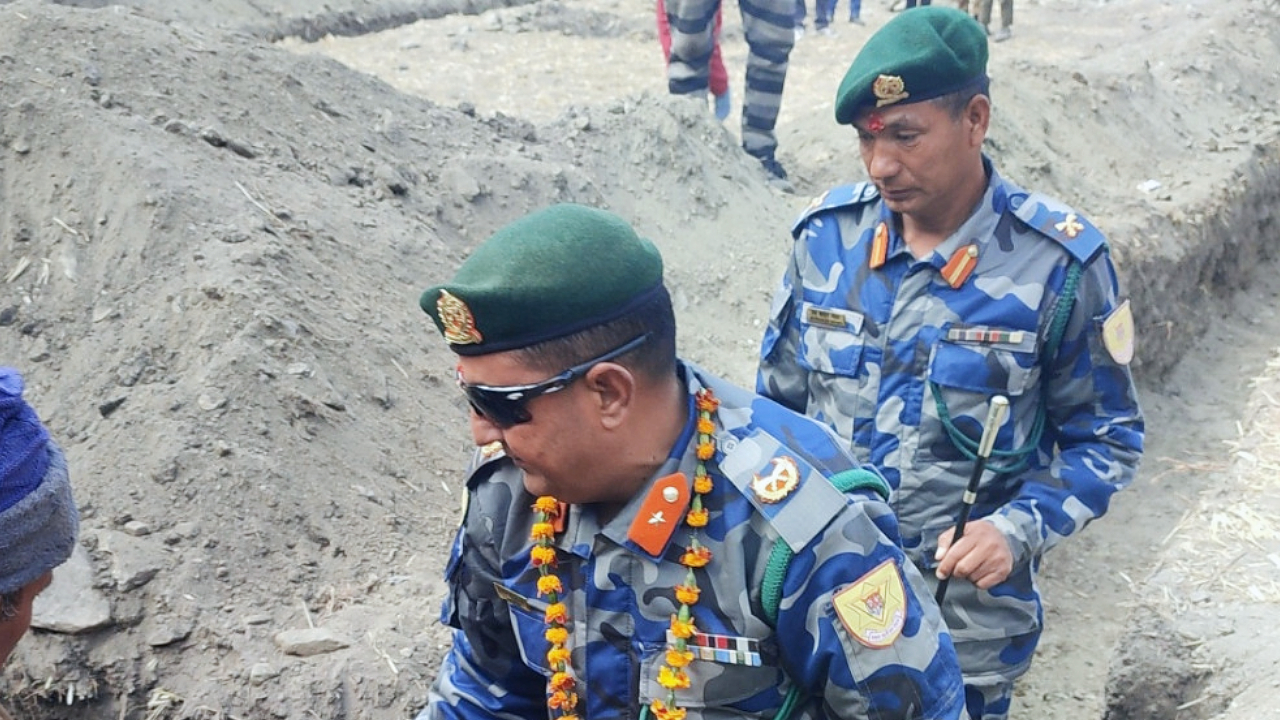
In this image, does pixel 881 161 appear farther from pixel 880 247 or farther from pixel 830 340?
pixel 830 340

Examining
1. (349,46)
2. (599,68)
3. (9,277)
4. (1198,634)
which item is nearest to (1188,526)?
(1198,634)

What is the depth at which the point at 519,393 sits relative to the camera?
188 cm

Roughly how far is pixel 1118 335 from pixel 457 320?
172cm

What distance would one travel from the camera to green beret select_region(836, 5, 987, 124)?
2.93 meters

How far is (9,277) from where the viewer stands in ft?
17.0

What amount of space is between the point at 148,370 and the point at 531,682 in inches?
115

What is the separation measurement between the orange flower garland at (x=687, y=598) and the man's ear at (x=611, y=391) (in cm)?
15

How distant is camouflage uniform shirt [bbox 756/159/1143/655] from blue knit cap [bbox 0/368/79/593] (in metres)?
1.79

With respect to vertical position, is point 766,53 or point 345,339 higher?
point 345,339

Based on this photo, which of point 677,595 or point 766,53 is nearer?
point 677,595

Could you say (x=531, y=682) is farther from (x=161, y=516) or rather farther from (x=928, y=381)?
(x=161, y=516)

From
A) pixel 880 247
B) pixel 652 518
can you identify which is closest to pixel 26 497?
pixel 652 518

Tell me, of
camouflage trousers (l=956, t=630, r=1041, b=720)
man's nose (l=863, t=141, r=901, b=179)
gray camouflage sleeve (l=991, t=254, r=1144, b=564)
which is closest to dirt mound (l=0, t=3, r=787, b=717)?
camouflage trousers (l=956, t=630, r=1041, b=720)

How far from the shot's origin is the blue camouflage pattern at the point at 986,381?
2.92m
